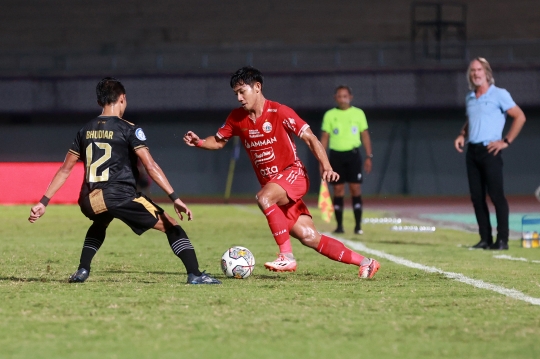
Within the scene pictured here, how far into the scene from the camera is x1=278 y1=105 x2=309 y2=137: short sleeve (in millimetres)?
7156

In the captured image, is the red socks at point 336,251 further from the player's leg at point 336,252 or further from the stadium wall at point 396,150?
the stadium wall at point 396,150

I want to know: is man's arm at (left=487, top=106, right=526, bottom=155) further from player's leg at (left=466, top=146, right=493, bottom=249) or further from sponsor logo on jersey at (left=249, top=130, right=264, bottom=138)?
sponsor logo on jersey at (left=249, top=130, right=264, bottom=138)

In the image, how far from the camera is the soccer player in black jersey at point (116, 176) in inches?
253

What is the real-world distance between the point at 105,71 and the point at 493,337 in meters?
25.3

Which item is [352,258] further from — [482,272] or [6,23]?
Answer: [6,23]

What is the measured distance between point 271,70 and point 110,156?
21.6m

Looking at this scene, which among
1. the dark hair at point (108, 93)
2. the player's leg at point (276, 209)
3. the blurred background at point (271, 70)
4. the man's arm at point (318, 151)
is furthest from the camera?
the blurred background at point (271, 70)

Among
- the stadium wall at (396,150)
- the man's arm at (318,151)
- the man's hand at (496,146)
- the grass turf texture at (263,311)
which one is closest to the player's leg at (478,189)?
the man's hand at (496,146)

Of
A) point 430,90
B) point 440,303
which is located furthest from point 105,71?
point 440,303

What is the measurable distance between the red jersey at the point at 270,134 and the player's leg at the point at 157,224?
3.66ft

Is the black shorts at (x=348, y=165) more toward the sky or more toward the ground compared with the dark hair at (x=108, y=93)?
more toward the ground

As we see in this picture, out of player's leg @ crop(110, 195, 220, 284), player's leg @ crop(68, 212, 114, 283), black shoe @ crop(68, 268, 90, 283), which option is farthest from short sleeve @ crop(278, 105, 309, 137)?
black shoe @ crop(68, 268, 90, 283)

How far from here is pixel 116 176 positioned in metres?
6.47

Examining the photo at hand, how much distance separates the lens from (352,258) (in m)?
7.12
